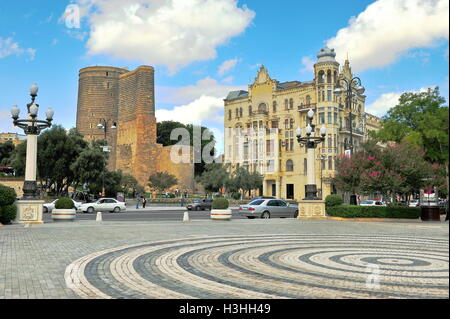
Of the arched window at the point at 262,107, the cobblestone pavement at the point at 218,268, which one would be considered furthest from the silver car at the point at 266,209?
the arched window at the point at 262,107

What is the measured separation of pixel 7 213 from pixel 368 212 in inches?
778

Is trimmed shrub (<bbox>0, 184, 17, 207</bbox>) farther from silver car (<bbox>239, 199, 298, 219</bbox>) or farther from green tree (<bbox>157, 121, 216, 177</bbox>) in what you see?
green tree (<bbox>157, 121, 216, 177</bbox>)

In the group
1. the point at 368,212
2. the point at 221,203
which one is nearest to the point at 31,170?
the point at 221,203

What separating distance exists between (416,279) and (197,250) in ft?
17.8

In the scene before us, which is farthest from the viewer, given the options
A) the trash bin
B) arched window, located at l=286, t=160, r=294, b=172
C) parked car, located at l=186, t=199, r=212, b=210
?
arched window, located at l=286, t=160, r=294, b=172

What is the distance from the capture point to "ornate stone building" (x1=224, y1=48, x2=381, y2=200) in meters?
67.4

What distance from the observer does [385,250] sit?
11.4 m

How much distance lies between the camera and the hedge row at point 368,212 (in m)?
26.0

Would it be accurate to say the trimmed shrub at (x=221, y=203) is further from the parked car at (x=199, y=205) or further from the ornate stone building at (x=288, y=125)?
the ornate stone building at (x=288, y=125)

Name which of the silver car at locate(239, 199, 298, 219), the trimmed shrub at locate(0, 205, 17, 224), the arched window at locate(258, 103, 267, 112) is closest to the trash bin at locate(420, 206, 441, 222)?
the silver car at locate(239, 199, 298, 219)

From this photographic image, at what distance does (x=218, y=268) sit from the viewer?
27.6 feet

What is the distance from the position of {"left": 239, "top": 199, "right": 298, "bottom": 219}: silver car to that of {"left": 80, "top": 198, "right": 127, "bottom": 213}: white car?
15.1 metres
